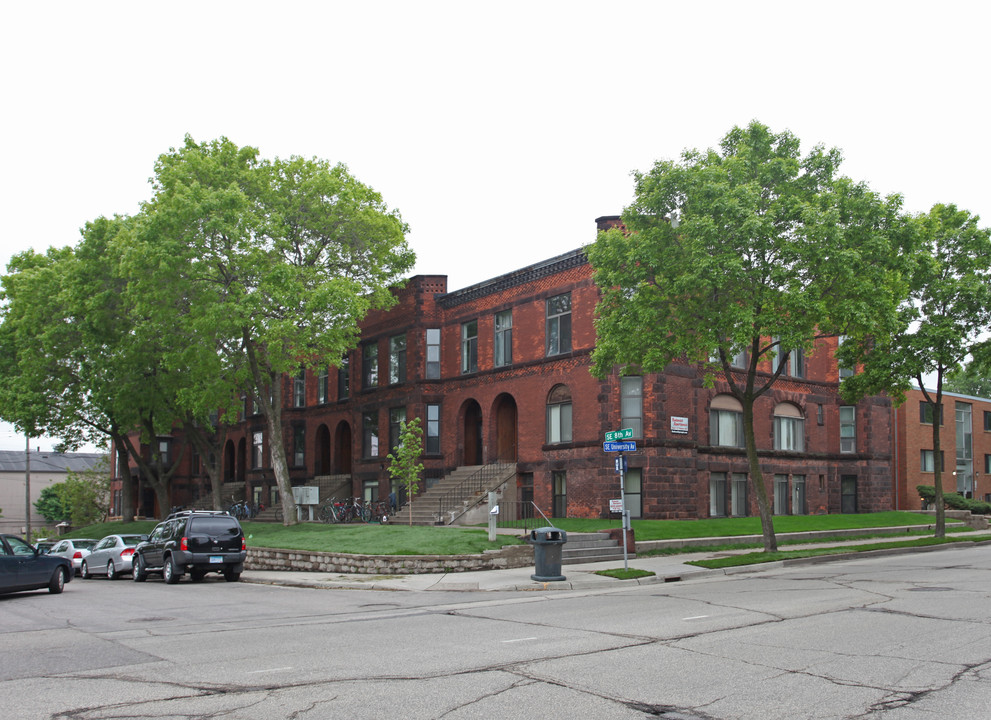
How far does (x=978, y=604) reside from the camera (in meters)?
14.3

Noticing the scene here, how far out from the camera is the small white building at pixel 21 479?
107m

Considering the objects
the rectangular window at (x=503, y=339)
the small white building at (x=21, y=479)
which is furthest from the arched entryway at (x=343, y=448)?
the small white building at (x=21, y=479)

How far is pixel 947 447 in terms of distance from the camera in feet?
170

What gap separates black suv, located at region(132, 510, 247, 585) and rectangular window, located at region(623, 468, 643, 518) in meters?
13.8

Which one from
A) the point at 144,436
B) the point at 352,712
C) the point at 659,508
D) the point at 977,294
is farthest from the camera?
the point at 144,436

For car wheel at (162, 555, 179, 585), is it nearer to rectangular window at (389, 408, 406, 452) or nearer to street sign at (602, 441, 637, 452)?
street sign at (602, 441, 637, 452)

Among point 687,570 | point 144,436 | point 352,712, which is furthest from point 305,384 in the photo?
point 352,712

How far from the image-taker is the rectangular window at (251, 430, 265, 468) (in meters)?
53.0

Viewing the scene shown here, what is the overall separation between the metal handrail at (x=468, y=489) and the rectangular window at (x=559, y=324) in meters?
5.10

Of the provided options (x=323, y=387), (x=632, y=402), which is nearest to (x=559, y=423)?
(x=632, y=402)

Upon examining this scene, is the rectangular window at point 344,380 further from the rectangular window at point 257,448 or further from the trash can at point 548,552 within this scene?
the trash can at point 548,552

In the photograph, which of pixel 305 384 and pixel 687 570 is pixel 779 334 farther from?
pixel 305 384

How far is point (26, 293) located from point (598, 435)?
26.0 metres

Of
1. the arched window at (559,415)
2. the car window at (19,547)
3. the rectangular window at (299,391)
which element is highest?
the rectangular window at (299,391)
